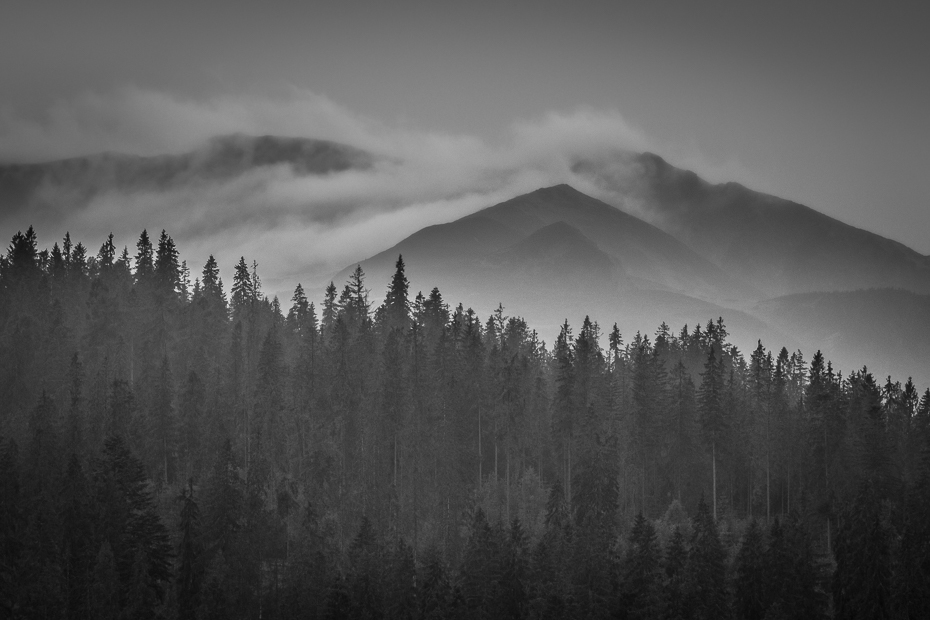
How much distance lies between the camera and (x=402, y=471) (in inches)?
3723

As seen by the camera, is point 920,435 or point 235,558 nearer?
point 235,558

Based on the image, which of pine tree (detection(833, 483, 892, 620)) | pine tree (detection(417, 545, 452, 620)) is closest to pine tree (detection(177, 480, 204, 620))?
pine tree (detection(417, 545, 452, 620))

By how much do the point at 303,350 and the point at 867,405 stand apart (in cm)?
6659

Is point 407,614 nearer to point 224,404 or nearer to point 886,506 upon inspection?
point 224,404

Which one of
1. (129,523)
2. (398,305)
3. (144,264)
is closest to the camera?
(129,523)

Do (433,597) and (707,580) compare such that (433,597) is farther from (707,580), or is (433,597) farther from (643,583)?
(707,580)

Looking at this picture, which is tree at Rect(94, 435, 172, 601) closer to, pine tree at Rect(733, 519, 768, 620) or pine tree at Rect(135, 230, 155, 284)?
pine tree at Rect(733, 519, 768, 620)

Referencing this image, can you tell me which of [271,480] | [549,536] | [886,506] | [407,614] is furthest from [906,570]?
[271,480]

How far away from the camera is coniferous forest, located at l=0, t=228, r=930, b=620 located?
6706cm

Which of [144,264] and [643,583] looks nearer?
[643,583]

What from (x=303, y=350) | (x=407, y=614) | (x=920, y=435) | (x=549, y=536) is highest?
(x=303, y=350)

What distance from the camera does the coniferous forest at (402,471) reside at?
67062 mm

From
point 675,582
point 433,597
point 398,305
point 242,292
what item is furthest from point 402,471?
point 242,292

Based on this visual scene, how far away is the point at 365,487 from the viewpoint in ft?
297
